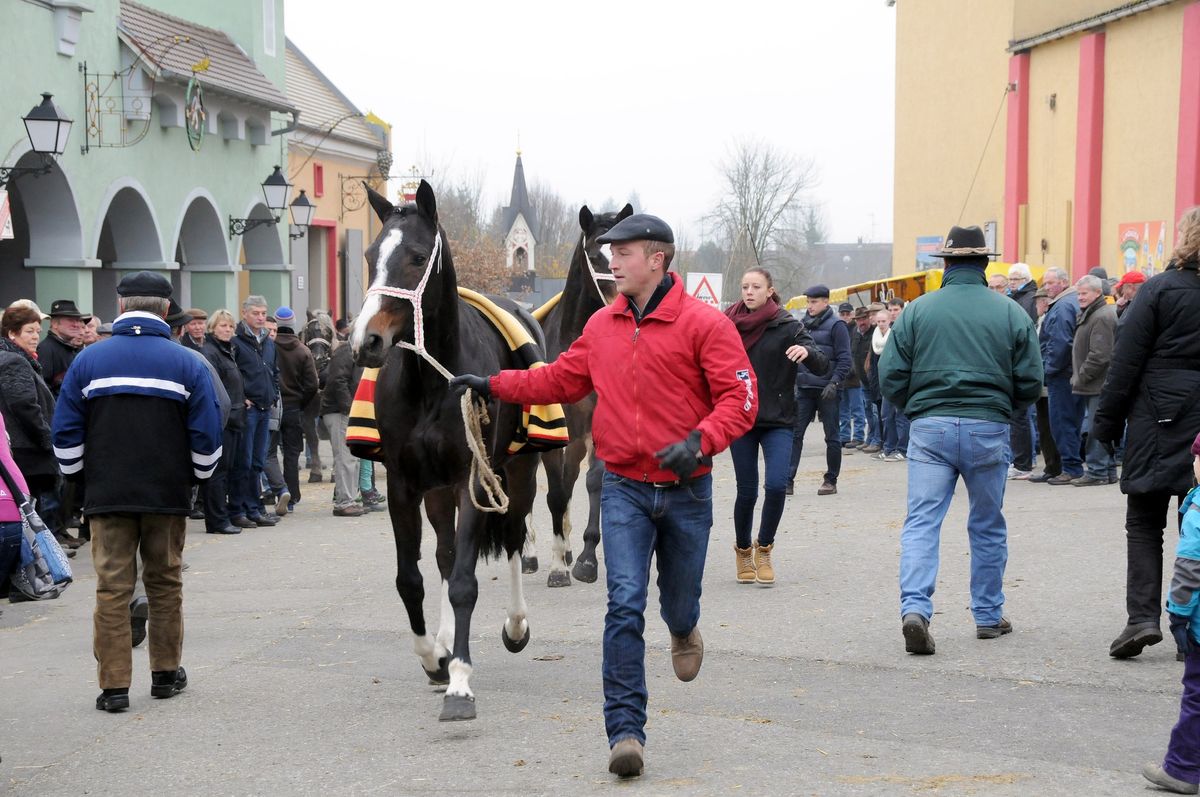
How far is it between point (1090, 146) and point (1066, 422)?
500 inches

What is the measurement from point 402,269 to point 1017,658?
3563mm

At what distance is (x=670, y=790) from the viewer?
5.20 metres

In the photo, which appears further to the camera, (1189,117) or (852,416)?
(1189,117)

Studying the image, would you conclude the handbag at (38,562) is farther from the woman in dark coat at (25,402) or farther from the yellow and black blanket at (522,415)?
the woman in dark coat at (25,402)

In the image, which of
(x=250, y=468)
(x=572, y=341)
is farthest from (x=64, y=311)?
(x=572, y=341)

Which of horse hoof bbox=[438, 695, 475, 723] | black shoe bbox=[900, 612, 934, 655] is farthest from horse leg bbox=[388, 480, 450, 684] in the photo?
black shoe bbox=[900, 612, 934, 655]

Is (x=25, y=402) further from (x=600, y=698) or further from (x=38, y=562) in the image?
(x=600, y=698)

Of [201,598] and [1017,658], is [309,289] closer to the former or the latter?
[201,598]

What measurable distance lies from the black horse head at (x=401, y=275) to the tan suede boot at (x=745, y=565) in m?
3.63

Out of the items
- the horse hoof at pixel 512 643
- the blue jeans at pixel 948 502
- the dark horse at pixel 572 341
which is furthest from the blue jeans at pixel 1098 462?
the horse hoof at pixel 512 643

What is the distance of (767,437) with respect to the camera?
31.5 feet

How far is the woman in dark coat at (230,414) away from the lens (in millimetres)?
13164

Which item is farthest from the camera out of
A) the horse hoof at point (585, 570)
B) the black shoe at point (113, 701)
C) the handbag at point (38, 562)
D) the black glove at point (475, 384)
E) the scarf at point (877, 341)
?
the scarf at point (877, 341)

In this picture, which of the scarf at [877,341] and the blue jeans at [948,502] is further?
the scarf at [877,341]
